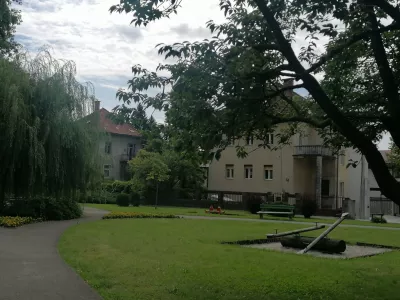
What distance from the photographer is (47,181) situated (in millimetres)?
21344

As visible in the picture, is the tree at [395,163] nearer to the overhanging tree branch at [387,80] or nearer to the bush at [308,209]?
the overhanging tree branch at [387,80]

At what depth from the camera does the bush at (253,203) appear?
38.1 meters

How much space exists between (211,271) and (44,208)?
539 inches

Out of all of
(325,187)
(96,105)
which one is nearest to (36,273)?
(96,105)

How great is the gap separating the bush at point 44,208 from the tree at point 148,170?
19156mm

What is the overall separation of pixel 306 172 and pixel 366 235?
25.3m

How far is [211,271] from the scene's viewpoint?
1002 cm

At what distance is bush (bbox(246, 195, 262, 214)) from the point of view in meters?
38.1

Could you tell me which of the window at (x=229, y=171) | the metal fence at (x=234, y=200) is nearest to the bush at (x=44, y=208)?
the metal fence at (x=234, y=200)

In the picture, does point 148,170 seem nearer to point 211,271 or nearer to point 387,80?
point 211,271

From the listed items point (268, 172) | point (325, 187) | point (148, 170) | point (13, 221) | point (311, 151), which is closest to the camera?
point (13, 221)

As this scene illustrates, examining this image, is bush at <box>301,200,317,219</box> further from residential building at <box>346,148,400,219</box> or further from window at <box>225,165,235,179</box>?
window at <box>225,165,235,179</box>

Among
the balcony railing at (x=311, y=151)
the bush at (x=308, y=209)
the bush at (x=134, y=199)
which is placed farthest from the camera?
the balcony railing at (x=311, y=151)

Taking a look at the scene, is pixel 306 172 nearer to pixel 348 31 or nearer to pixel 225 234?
pixel 225 234
